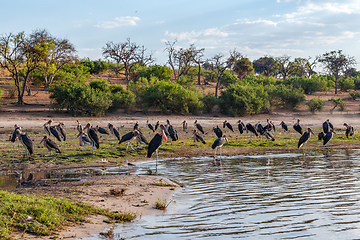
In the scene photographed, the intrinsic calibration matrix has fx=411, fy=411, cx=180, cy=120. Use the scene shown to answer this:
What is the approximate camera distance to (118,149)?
56.2 feet

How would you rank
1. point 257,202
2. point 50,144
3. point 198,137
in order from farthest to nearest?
→ point 198,137, point 50,144, point 257,202

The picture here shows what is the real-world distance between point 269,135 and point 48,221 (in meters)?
16.6

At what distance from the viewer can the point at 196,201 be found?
31.7 feet

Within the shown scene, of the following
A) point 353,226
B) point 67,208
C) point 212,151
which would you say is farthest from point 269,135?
point 67,208

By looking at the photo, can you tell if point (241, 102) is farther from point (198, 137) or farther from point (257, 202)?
point (257, 202)

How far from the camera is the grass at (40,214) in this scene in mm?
6394

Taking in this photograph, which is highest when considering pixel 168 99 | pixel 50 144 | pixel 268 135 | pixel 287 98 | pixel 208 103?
pixel 287 98

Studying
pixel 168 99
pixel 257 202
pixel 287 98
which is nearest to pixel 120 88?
pixel 168 99

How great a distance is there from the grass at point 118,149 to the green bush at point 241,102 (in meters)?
11.5

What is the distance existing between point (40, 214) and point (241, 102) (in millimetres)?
30600

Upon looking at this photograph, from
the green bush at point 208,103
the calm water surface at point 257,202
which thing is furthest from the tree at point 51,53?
the calm water surface at point 257,202

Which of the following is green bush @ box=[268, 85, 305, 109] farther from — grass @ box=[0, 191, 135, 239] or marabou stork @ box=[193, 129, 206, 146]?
grass @ box=[0, 191, 135, 239]

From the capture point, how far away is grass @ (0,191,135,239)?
6.39m

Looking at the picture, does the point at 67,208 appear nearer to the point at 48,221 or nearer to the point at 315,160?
the point at 48,221
